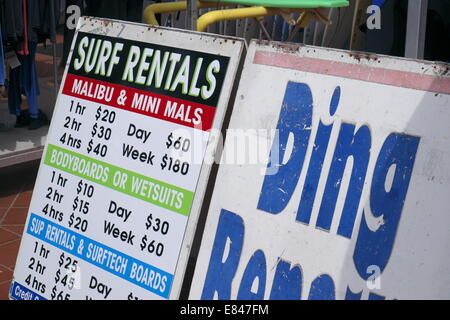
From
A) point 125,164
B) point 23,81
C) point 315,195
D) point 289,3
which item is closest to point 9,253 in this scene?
point 23,81

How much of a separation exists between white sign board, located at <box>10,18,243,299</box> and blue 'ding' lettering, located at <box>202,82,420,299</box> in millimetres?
170

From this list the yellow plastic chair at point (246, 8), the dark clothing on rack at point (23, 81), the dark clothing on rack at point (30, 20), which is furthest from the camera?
the dark clothing on rack at point (23, 81)

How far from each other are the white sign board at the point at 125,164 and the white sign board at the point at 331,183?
0.12 metres

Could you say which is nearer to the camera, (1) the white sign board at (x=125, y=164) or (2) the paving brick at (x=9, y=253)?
(1) the white sign board at (x=125, y=164)

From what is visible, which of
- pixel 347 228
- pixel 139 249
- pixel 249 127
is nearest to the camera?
pixel 347 228

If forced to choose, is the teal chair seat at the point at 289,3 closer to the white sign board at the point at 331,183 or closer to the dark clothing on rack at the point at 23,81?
the white sign board at the point at 331,183

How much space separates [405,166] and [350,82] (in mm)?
315

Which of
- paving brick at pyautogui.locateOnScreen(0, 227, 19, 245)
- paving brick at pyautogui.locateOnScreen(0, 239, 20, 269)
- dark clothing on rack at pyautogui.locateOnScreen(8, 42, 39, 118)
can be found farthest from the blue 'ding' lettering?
dark clothing on rack at pyautogui.locateOnScreen(8, 42, 39, 118)

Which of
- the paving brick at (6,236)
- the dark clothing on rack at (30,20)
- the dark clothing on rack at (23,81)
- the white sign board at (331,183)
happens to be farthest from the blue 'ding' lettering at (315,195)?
the dark clothing on rack at (23,81)

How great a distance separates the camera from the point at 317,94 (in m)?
1.87

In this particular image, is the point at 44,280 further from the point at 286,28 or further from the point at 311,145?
the point at 286,28

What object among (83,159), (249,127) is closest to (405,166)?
(249,127)

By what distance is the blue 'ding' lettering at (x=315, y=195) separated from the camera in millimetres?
1709

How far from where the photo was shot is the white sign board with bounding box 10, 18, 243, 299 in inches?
82.0
